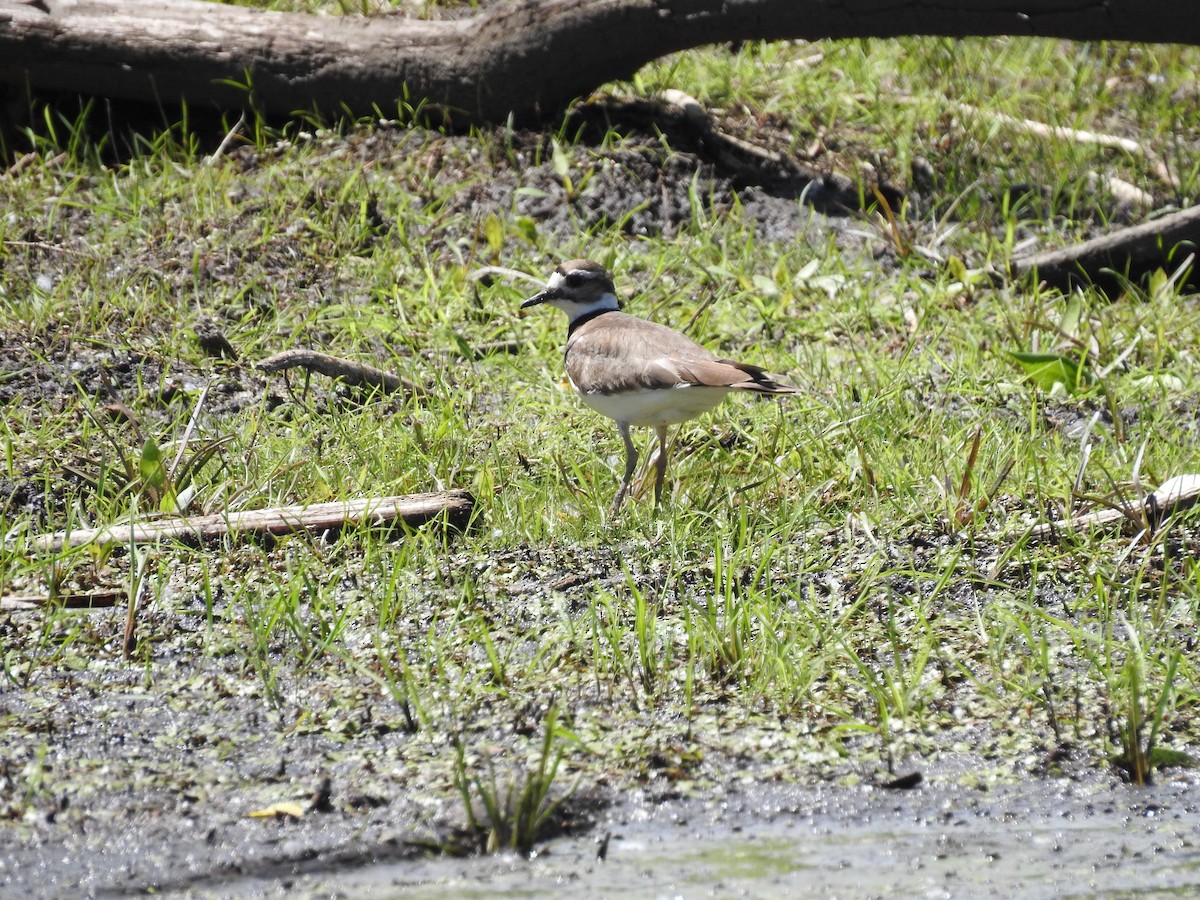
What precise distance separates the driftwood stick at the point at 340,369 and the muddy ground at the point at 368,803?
4.94 feet

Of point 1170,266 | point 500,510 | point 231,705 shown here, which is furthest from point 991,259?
point 231,705

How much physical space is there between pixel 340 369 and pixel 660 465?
156cm

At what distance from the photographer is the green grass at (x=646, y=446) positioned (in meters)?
4.13

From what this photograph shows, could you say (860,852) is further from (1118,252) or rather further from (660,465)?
(1118,252)

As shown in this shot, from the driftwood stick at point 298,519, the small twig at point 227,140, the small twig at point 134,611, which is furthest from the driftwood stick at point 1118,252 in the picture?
the small twig at point 134,611

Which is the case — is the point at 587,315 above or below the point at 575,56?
below

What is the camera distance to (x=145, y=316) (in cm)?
660

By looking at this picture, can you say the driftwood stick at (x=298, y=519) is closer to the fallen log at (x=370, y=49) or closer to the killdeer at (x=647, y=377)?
the killdeer at (x=647, y=377)

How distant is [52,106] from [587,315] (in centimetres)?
381

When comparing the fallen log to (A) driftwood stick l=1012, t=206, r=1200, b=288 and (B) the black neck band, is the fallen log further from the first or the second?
(B) the black neck band

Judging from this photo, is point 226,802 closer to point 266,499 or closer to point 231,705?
point 231,705

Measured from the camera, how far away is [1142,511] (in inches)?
191

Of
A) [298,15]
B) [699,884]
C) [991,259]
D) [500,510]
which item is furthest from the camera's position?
[298,15]

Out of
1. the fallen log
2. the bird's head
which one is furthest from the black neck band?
the fallen log
